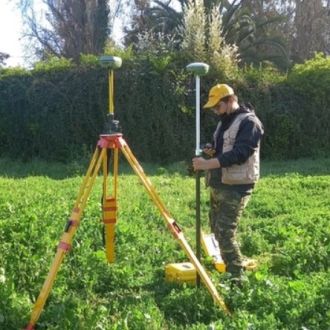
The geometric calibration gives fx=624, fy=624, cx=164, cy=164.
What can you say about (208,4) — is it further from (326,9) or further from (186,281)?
(186,281)

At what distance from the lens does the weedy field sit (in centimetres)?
464

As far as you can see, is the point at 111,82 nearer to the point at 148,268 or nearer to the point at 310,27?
the point at 148,268

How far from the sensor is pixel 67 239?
15.0 ft

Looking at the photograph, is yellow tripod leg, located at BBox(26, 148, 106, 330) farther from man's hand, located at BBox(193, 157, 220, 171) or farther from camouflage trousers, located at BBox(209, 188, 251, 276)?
camouflage trousers, located at BBox(209, 188, 251, 276)

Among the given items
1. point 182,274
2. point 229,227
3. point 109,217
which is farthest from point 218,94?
point 182,274

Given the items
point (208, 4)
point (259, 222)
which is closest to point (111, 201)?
point (259, 222)

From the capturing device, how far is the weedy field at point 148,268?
4645mm

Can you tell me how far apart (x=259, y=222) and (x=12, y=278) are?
13.3 feet

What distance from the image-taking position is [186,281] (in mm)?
5621

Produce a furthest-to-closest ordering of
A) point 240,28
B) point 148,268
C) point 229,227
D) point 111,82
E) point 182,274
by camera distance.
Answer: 1. point 240,28
2. point 148,268
3. point 182,274
4. point 229,227
5. point 111,82

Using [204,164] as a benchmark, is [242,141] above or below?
above

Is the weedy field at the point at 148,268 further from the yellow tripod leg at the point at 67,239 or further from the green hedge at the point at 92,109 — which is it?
the green hedge at the point at 92,109

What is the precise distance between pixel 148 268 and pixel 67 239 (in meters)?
1.76

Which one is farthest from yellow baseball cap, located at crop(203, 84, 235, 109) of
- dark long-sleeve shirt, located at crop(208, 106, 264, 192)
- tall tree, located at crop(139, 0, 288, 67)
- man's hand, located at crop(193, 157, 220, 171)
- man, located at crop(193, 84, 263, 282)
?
tall tree, located at crop(139, 0, 288, 67)
